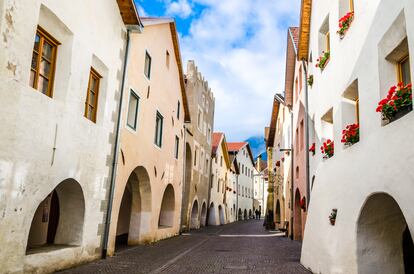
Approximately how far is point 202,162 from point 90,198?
2010 centimetres

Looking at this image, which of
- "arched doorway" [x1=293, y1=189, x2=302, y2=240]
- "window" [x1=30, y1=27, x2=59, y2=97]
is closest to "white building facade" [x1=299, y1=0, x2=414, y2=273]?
"window" [x1=30, y1=27, x2=59, y2=97]

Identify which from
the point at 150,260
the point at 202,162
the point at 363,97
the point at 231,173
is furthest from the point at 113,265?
the point at 231,173

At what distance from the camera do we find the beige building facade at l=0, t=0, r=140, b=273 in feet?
20.7

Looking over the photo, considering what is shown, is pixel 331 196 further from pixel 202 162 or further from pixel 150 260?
pixel 202 162

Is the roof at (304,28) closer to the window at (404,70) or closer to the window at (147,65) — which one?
the window at (147,65)

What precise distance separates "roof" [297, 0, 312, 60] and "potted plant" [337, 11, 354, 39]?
4611 mm

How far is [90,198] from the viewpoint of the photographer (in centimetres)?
946

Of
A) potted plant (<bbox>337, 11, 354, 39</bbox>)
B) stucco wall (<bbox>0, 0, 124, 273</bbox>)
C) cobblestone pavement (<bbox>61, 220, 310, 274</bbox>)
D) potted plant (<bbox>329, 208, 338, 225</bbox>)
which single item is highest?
potted plant (<bbox>337, 11, 354, 39</bbox>)

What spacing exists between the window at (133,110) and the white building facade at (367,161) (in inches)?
253

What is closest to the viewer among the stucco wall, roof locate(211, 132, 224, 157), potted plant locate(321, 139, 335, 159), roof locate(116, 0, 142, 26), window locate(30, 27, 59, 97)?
the stucco wall

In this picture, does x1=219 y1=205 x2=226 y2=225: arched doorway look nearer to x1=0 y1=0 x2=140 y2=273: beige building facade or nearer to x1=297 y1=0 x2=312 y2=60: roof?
x1=297 y1=0 x2=312 y2=60: roof

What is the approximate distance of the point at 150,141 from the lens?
14.6 meters

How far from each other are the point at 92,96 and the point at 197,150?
17797 mm

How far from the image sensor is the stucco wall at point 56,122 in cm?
625
